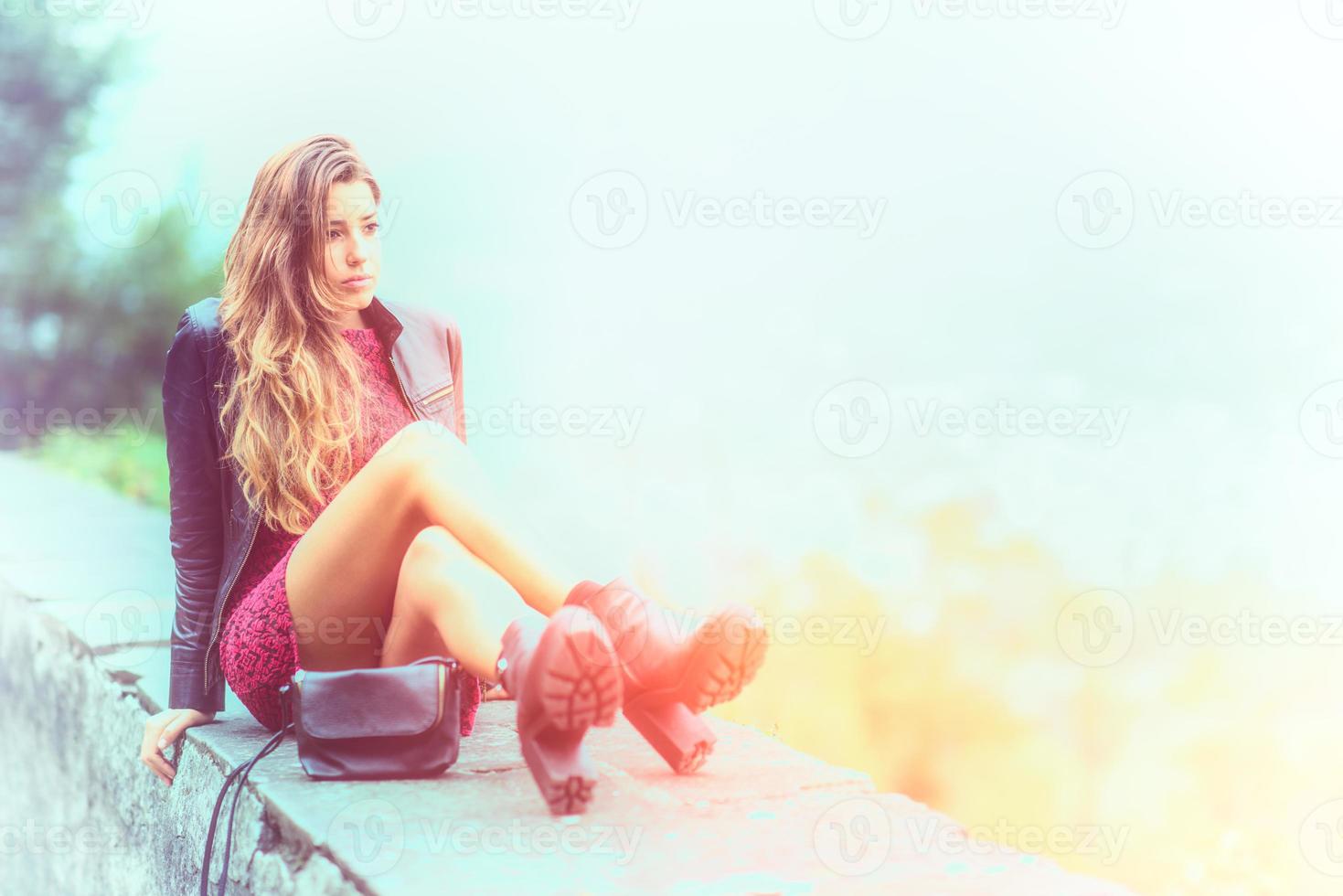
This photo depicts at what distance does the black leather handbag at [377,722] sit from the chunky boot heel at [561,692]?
17cm

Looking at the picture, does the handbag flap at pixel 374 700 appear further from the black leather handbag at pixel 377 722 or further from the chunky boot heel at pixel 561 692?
the chunky boot heel at pixel 561 692

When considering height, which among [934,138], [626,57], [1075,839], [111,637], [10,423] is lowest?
[1075,839]

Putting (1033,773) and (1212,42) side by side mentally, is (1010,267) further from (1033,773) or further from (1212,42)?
(1033,773)

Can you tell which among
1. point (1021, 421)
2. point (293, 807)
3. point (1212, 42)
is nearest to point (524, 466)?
point (293, 807)

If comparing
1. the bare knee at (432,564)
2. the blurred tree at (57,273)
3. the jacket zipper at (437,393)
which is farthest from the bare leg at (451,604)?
the blurred tree at (57,273)

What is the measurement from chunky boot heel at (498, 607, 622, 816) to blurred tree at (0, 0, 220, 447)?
80.9 inches

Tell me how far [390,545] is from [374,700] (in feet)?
0.69

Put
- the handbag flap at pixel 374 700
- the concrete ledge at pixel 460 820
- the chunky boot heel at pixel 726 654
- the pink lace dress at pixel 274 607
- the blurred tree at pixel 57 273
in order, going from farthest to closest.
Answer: the blurred tree at pixel 57 273 → the pink lace dress at pixel 274 607 → the handbag flap at pixel 374 700 → the chunky boot heel at pixel 726 654 → the concrete ledge at pixel 460 820

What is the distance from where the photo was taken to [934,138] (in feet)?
6.45

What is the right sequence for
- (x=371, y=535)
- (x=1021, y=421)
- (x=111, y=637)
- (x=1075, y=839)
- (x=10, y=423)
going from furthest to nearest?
(x=10, y=423) → (x=111, y=637) → (x=1021, y=421) → (x=1075, y=839) → (x=371, y=535)

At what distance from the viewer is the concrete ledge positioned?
126cm

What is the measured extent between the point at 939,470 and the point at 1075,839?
610 mm

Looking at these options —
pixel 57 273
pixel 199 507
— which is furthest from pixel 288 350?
pixel 57 273

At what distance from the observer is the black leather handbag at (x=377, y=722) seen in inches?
58.9
